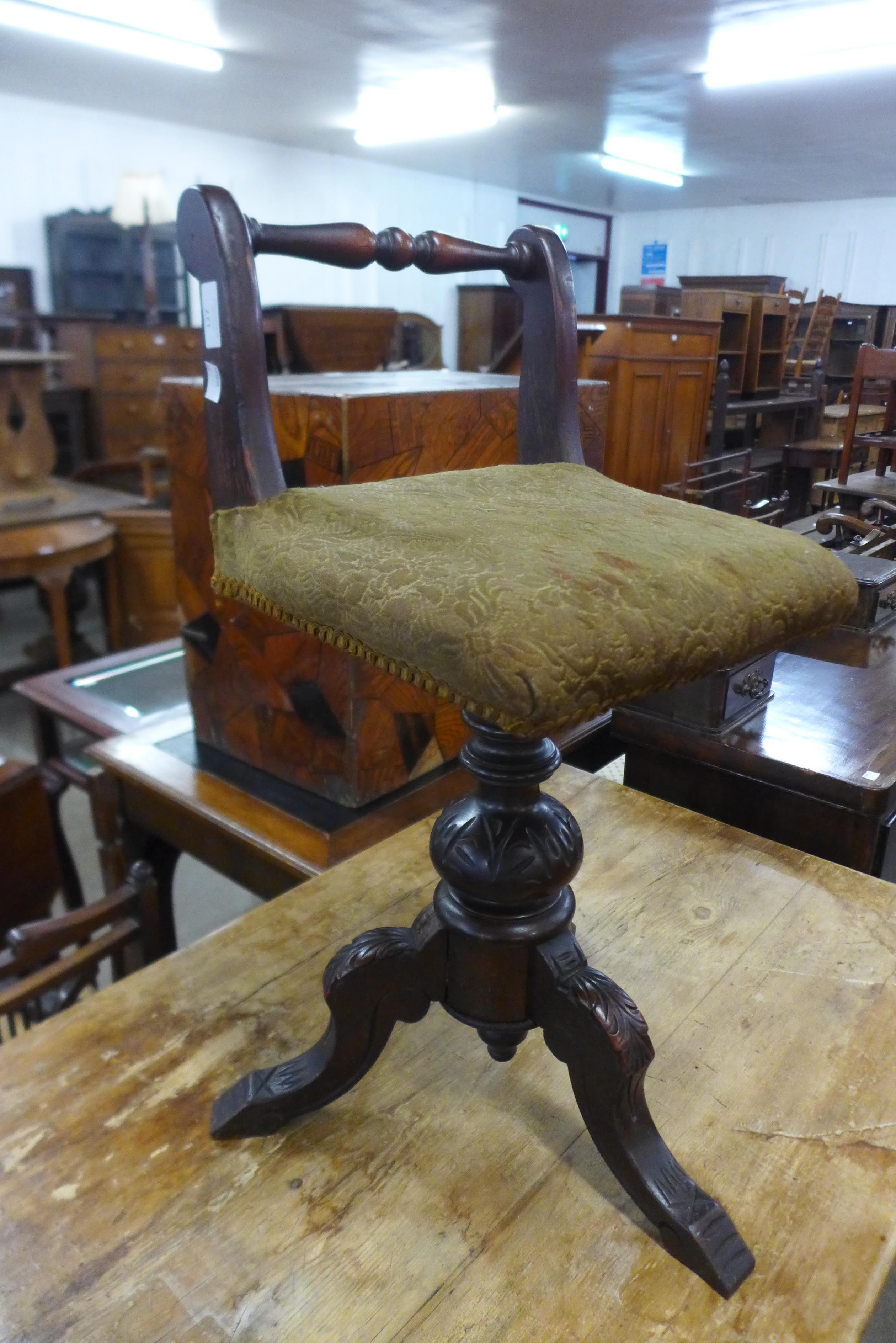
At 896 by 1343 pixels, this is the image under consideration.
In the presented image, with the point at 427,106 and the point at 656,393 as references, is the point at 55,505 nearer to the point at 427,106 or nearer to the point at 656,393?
the point at 656,393

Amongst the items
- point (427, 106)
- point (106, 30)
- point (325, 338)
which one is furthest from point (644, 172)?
point (106, 30)

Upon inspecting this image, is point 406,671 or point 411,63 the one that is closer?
point 406,671

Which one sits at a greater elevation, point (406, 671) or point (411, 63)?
point (411, 63)

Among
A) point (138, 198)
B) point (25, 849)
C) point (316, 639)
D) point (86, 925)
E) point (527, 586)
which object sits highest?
point (138, 198)

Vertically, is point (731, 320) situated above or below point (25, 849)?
above

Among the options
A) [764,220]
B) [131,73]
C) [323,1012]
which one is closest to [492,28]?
[131,73]

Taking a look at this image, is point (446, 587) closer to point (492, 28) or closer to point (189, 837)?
point (189, 837)

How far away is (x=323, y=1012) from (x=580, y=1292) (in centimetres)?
34

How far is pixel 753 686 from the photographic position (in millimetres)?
1246

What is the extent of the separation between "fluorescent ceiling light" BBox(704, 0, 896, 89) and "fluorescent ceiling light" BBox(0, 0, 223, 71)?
2.02 metres

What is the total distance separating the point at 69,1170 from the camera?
2.25 ft

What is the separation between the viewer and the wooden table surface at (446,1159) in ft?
1.92

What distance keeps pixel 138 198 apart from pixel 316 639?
4.04m

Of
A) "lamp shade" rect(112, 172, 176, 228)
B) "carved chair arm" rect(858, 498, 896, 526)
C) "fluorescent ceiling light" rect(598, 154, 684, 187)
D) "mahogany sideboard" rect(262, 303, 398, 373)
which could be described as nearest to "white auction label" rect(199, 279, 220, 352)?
"carved chair arm" rect(858, 498, 896, 526)
